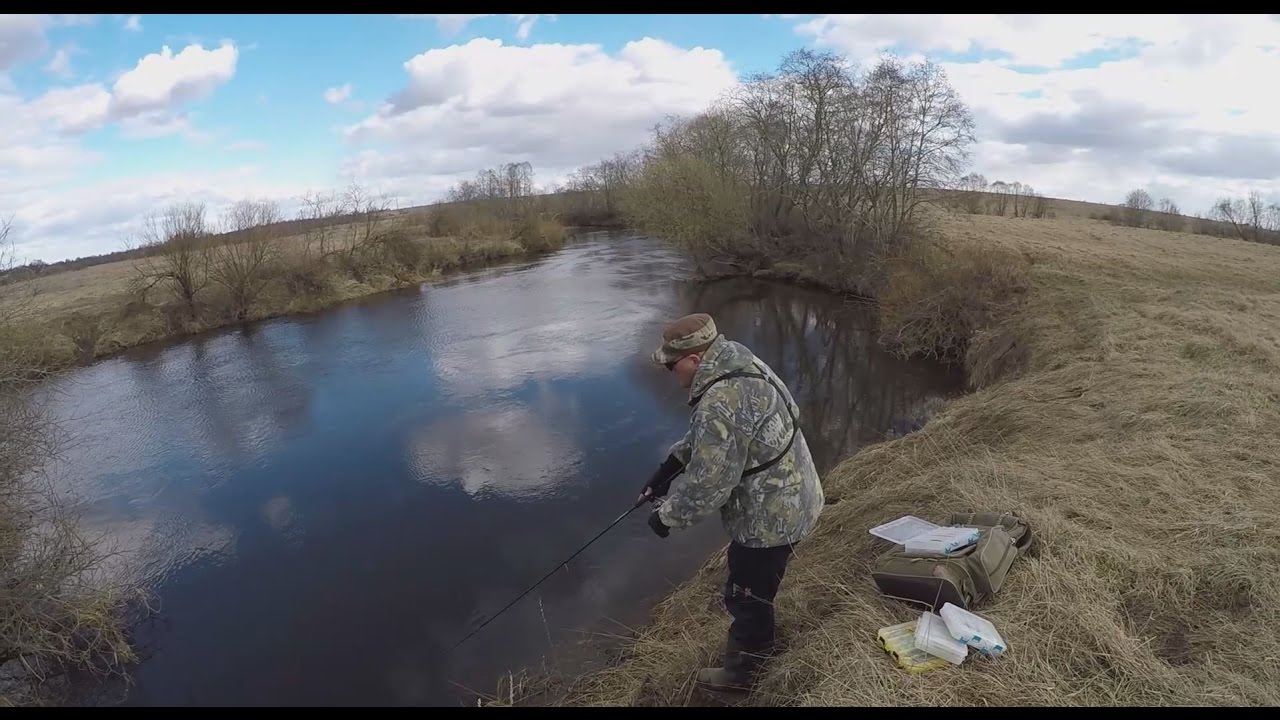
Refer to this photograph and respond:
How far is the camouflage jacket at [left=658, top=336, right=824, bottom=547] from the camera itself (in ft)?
10.1

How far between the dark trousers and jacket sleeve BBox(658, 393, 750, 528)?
0.45 m

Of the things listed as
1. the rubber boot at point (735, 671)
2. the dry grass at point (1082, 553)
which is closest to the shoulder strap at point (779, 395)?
the dry grass at point (1082, 553)

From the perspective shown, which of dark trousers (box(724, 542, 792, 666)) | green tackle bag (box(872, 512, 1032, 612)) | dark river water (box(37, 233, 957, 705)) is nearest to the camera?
dark trousers (box(724, 542, 792, 666))

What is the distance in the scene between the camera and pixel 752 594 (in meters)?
3.50

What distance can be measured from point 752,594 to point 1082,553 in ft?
7.62

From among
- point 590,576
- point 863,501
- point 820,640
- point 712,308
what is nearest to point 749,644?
point 820,640

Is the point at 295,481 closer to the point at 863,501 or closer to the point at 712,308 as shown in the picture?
the point at 863,501

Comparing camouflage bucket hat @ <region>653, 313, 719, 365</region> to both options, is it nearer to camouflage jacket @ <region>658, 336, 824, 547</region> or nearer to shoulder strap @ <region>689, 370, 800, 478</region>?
camouflage jacket @ <region>658, 336, 824, 547</region>

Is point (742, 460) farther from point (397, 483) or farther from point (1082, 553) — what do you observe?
point (397, 483)

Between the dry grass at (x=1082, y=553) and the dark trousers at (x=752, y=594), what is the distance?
201 millimetres

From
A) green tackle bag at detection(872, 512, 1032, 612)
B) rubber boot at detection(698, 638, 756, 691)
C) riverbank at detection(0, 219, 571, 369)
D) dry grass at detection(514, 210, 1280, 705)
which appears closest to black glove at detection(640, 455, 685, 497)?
rubber boot at detection(698, 638, 756, 691)

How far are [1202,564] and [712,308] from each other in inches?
701

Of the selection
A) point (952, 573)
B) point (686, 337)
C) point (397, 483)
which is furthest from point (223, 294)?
point (952, 573)

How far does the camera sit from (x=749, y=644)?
12.2 feet
